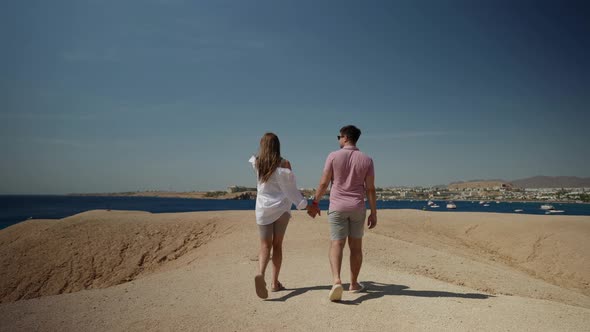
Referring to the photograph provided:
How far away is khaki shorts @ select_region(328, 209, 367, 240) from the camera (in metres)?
5.26

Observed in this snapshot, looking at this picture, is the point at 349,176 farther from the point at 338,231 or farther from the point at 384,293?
the point at 384,293

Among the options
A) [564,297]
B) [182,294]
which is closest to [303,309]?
[182,294]

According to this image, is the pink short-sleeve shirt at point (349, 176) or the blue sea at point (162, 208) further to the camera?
the blue sea at point (162, 208)

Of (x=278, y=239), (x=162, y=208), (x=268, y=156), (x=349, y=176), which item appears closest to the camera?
(x=268, y=156)

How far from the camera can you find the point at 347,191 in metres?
5.26

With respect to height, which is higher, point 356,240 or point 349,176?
point 349,176

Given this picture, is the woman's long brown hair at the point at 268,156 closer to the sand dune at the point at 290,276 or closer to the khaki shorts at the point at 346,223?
the khaki shorts at the point at 346,223

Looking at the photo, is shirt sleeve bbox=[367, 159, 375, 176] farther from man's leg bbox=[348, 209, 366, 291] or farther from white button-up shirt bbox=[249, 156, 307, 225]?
white button-up shirt bbox=[249, 156, 307, 225]

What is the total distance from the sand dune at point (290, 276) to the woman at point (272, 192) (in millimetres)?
1037

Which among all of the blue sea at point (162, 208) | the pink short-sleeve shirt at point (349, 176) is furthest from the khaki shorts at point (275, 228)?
the blue sea at point (162, 208)

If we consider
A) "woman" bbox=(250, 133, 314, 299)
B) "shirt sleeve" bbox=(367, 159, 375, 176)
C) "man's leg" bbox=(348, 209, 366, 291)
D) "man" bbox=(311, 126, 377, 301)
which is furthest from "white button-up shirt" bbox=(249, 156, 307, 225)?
"shirt sleeve" bbox=(367, 159, 375, 176)

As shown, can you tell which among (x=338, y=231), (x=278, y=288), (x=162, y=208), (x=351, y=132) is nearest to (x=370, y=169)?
(x=351, y=132)

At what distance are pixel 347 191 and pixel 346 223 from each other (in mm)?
531

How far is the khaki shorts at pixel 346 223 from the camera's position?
5.26 meters
